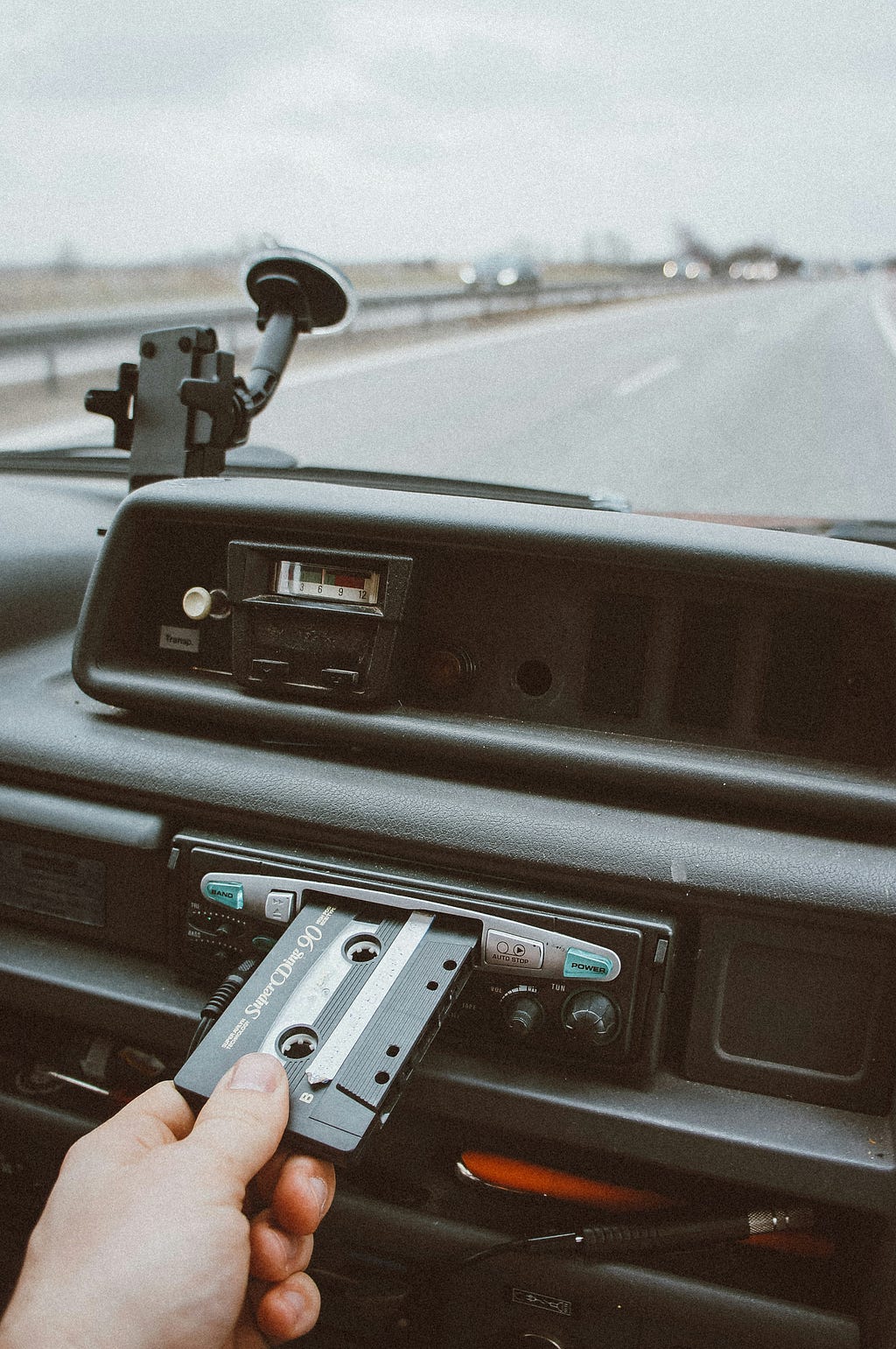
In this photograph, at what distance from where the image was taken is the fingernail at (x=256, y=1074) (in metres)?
1.11

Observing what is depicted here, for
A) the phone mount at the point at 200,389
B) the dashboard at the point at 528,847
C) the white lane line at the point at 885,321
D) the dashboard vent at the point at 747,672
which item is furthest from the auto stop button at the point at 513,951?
the white lane line at the point at 885,321

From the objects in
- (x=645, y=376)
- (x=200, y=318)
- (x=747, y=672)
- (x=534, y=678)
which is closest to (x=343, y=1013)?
(x=534, y=678)

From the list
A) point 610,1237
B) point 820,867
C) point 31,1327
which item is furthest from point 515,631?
point 31,1327

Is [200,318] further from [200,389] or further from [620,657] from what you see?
[620,657]

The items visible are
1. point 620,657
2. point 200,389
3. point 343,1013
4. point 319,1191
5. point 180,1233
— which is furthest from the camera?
point 200,389

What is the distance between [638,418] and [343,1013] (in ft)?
11.7

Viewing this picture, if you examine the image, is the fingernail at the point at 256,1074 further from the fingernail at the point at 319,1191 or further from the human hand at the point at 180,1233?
the fingernail at the point at 319,1191

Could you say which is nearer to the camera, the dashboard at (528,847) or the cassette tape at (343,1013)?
the cassette tape at (343,1013)

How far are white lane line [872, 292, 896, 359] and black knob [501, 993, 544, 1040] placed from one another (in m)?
6.19

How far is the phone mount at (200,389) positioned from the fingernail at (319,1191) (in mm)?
1367

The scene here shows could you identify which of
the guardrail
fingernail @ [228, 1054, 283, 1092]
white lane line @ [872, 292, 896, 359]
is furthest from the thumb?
white lane line @ [872, 292, 896, 359]

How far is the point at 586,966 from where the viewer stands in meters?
1.42

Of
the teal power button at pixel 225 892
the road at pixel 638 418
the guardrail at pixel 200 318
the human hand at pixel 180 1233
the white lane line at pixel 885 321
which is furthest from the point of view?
the white lane line at pixel 885 321

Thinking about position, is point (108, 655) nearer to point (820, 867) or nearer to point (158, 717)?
point (158, 717)
